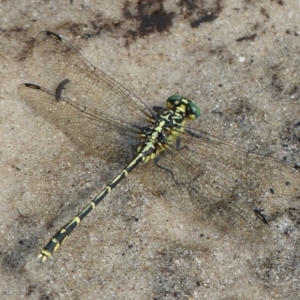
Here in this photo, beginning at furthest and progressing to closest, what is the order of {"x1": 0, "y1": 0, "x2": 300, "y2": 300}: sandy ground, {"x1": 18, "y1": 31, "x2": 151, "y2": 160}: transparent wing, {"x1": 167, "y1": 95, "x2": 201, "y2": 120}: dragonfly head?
{"x1": 167, "y1": 95, "x2": 201, "y2": 120}: dragonfly head < {"x1": 18, "y1": 31, "x2": 151, "y2": 160}: transparent wing < {"x1": 0, "y1": 0, "x2": 300, "y2": 300}: sandy ground

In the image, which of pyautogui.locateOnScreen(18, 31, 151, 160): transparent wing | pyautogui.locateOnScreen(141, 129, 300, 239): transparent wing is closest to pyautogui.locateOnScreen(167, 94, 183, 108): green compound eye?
pyautogui.locateOnScreen(18, 31, 151, 160): transparent wing

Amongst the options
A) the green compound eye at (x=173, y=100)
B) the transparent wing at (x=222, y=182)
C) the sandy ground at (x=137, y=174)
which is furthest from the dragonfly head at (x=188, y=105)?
the transparent wing at (x=222, y=182)

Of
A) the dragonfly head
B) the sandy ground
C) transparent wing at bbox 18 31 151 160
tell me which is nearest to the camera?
the sandy ground

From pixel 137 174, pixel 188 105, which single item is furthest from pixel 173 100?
pixel 137 174

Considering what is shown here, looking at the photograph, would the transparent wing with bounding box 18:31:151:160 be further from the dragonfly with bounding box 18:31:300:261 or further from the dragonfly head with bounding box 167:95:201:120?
the dragonfly head with bounding box 167:95:201:120

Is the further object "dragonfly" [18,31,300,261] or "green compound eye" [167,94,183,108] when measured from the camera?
"green compound eye" [167,94,183,108]

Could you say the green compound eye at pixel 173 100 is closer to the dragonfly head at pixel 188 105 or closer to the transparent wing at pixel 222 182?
the dragonfly head at pixel 188 105

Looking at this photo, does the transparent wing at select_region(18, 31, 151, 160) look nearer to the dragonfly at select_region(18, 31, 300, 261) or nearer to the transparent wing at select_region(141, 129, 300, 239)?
the dragonfly at select_region(18, 31, 300, 261)

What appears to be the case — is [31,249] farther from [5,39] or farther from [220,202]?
[5,39]

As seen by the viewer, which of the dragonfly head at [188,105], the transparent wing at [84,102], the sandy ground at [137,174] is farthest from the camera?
the dragonfly head at [188,105]
